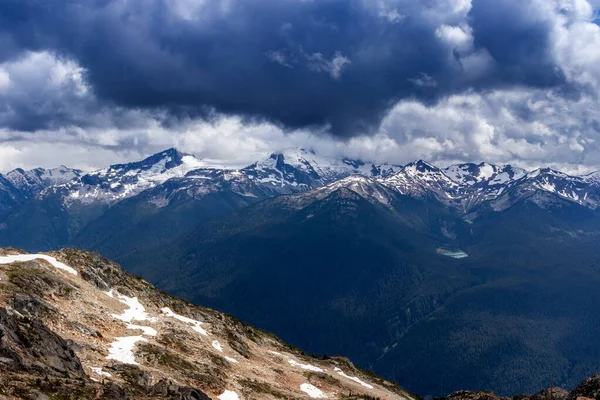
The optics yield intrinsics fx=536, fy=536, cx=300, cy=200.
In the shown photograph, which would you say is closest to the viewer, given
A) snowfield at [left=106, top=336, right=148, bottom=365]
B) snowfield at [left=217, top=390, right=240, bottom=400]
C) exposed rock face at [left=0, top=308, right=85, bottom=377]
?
exposed rock face at [left=0, top=308, right=85, bottom=377]

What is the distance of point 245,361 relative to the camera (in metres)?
96.9

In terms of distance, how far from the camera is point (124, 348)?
7538cm

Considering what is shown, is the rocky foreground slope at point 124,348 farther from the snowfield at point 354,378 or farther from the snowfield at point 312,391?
the snowfield at point 354,378

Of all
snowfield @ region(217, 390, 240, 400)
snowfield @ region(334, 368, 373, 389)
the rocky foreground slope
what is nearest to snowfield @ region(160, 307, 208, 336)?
the rocky foreground slope

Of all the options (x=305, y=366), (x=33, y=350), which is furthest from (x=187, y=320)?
(x=33, y=350)

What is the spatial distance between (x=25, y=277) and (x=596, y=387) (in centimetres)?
8326

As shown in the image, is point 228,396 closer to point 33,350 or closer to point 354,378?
point 33,350

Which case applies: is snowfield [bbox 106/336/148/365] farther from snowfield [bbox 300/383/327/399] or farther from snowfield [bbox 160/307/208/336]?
snowfield [bbox 300/383/327/399]

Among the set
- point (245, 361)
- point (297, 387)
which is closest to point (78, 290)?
point (245, 361)

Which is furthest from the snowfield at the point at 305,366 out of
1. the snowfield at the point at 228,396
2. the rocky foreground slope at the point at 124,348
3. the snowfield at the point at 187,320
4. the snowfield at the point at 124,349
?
the snowfield at the point at 124,349

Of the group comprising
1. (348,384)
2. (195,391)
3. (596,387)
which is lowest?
(348,384)

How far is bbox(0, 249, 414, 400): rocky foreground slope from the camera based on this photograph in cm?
5234

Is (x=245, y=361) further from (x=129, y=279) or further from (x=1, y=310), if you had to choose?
(x=1, y=310)

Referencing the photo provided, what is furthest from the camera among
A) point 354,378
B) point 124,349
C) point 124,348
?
point 354,378
